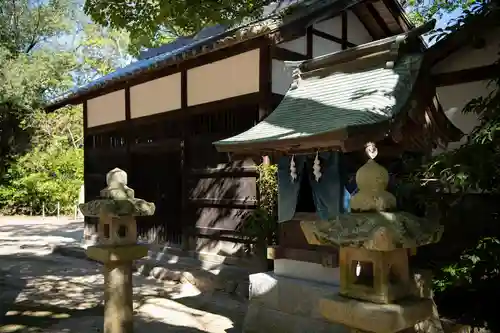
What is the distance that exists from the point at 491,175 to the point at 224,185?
6038 mm

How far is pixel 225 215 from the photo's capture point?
9.91 meters

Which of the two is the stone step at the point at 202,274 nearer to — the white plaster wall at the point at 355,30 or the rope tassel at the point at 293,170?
the rope tassel at the point at 293,170

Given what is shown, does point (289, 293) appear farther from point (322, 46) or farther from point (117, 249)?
point (322, 46)

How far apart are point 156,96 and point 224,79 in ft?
8.70

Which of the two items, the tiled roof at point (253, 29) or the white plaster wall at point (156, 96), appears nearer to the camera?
the tiled roof at point (253, 29)

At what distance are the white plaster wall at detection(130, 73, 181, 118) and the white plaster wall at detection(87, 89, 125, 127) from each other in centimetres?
61

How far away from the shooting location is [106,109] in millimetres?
13492

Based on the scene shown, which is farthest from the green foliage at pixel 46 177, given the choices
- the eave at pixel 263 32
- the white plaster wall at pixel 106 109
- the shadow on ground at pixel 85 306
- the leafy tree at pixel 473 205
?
the leafy tree at pixel 473 205

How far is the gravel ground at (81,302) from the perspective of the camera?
7.15 metres

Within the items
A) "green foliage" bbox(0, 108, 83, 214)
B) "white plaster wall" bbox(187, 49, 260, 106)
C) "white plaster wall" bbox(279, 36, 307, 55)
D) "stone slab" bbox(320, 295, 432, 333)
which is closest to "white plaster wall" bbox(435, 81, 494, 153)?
A: "white plaster wall" bbox(279, 36, 307, 55)

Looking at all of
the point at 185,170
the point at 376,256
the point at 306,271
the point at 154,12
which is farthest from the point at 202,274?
the point at 376,256

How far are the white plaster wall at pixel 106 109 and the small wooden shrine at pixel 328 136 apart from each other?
706 centimetres

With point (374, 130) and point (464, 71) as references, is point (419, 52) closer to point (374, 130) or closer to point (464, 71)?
point (464, 71)

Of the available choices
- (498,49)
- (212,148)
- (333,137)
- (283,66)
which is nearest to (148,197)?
(212,148)
